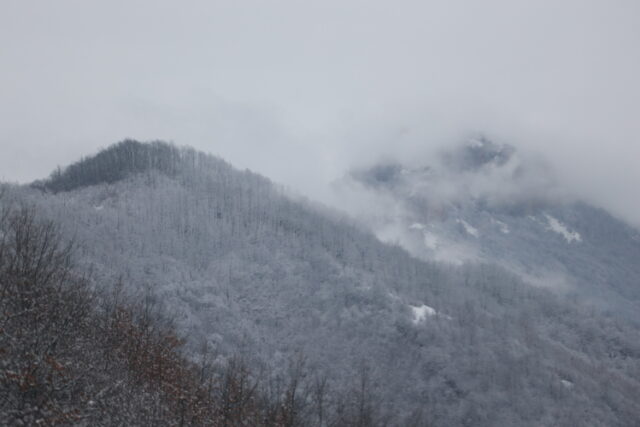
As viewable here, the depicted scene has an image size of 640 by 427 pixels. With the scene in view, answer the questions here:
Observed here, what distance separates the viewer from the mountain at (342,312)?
111500mm

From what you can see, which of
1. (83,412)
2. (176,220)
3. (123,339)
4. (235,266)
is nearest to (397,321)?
(235,266)

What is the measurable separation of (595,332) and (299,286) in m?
116

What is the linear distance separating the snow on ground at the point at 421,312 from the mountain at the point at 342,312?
0.66 m

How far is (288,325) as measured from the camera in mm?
131875

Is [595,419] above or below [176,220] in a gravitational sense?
below

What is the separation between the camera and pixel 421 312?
15488cm

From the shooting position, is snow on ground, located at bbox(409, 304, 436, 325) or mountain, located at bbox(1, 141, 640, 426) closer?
mountain, located at bbox(1, 141, 640, 426)

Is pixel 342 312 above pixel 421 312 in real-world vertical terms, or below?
below

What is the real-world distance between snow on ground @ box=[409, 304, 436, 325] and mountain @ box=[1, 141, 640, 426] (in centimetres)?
66

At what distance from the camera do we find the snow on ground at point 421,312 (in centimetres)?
14756

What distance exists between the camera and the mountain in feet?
366

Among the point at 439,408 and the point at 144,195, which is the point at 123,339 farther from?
the point at 144,195

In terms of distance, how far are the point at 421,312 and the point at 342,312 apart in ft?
93.1

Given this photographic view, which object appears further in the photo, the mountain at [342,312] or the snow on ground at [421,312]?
the snow on ground at [421,312]
